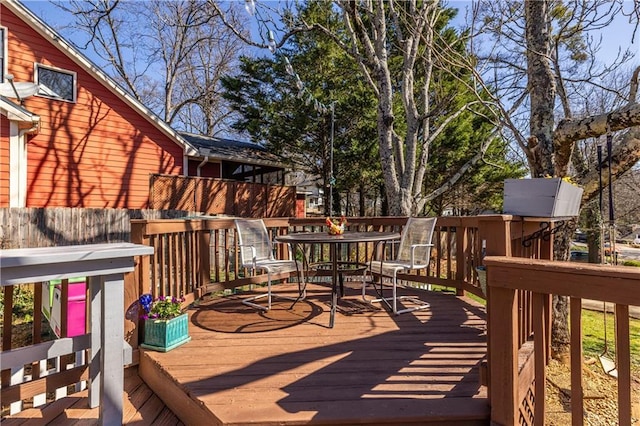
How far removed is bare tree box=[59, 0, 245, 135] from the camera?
47.3 ft

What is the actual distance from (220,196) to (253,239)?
688 cm

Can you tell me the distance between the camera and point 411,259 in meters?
3.55

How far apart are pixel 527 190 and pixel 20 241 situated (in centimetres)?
860

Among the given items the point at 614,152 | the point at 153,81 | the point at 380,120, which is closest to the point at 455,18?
the point at 380,120

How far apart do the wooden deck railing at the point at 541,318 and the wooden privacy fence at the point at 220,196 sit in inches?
359

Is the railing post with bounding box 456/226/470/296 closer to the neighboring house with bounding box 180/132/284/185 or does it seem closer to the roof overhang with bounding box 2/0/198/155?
the roof overhang with bounding box 2/0/198/155

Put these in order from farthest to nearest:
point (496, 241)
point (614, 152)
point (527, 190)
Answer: point (614, 152) < point (527, 190) < point (496, 241)

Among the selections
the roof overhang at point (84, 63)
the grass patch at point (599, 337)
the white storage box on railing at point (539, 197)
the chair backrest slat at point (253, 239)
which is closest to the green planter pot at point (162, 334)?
the chair backrest slat at point (253, 239)

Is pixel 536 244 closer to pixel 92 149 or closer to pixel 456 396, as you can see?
pixel 456 396

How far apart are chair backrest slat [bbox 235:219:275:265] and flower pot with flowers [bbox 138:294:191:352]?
112 centimetres

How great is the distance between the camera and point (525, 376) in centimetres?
186

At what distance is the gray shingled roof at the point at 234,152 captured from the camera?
12.3 m

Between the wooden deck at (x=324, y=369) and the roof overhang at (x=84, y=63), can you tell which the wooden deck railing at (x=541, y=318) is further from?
the roof overhang at (x=84, y=63)

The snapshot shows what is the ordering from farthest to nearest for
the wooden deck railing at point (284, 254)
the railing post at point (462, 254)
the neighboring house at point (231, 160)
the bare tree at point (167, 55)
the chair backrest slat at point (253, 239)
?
1. the bare tree at point (167, 55)
2. the neighboring house at point (231, 160)
3. the railing post at point (462, 254)
4. the chair backrest slat at point (253, 239)
5. the wooden deck railing at point (284, 254)
